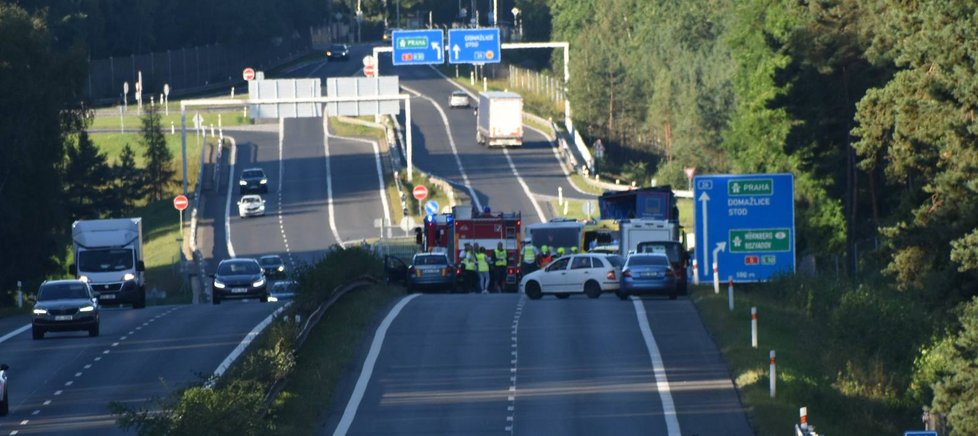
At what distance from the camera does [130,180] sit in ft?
293

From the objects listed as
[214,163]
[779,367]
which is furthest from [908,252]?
[214,163]

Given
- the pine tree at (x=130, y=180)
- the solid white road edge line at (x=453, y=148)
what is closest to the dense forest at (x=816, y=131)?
the pine tree at (x=130, y=180)

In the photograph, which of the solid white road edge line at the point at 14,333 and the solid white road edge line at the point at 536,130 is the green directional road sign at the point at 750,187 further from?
the solid white road edge line at the point at 536,130

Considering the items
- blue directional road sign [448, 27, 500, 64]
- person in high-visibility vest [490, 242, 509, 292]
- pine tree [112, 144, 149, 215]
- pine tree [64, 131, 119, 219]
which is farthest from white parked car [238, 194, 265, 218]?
person in high-visibility vest [490, 242, 509, 292]

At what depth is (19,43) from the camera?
195 feet

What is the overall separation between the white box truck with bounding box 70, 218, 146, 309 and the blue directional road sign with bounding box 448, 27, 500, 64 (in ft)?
123

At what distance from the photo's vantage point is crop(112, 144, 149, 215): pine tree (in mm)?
87375

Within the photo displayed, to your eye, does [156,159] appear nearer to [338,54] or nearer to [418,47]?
[418,47]

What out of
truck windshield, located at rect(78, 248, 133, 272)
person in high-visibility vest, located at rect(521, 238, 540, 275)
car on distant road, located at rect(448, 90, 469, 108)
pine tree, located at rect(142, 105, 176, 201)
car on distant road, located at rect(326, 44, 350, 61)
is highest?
car on distant road, located at rect(326, 44, 350, 61)

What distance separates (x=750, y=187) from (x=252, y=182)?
49.8 m

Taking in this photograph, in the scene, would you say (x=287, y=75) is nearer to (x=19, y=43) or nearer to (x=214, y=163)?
(x=214, y=163)

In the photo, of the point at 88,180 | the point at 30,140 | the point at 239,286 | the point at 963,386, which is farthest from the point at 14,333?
the point at 88,180

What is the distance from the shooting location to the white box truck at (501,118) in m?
96.1

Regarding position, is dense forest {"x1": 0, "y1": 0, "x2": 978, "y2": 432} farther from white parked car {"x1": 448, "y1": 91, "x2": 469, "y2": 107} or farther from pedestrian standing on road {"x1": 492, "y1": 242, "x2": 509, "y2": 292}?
pedestrian standing on road {"x1": 492, "y1": 242, "x2": 509, "y2": 292}
